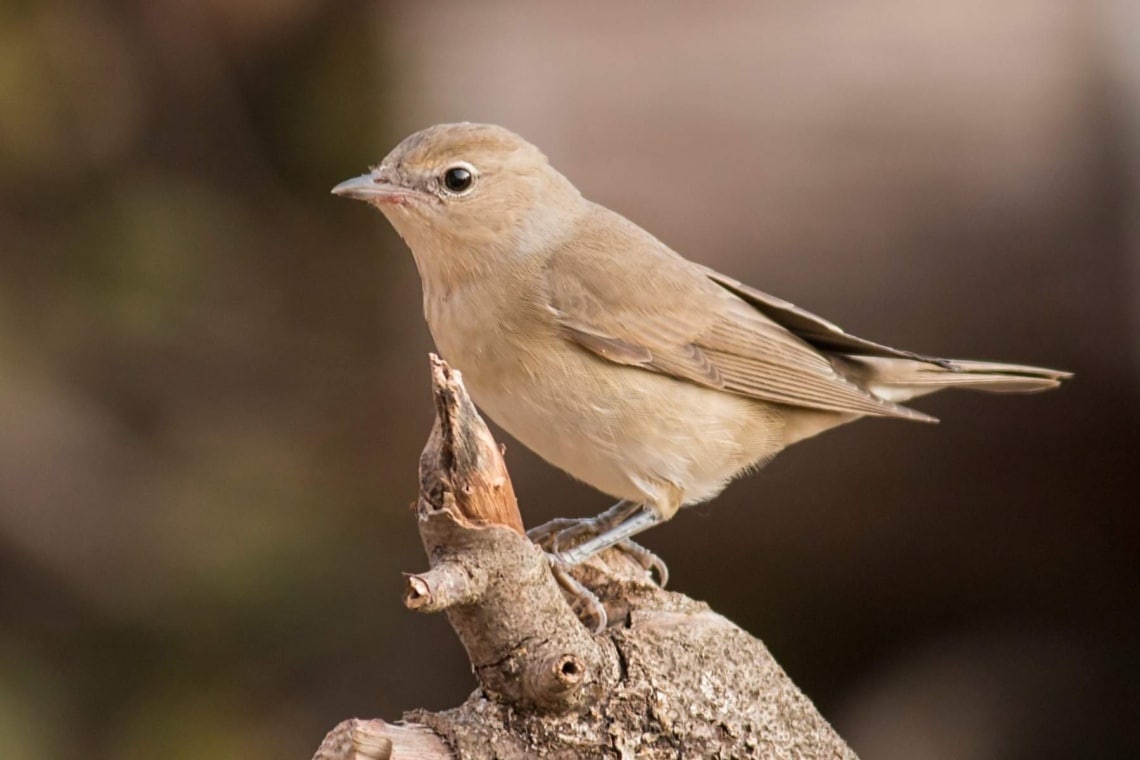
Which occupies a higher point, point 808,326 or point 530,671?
point 808,326

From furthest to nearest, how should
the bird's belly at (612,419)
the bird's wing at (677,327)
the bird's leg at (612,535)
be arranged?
the bird's wing at (677,327)
the bird's belly at (612,419)
the bird's leg at (612,535)

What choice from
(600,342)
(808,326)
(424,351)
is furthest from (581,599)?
(424,351)

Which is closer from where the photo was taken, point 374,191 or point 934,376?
point 374,191

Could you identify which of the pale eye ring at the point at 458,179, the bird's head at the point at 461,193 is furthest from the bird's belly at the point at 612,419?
the pale eye ring at the point at 458,179

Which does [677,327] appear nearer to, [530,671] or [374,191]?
[374,191]

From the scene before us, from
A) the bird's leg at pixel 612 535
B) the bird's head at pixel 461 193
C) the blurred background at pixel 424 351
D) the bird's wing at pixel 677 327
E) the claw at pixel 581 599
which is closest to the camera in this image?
the claw at pixel 581 599

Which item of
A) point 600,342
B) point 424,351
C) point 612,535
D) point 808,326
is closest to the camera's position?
point 612,535

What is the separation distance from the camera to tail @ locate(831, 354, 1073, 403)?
14.0 feet

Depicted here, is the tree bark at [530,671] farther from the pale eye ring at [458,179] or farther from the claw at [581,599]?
the pale eye ring at [458,179]

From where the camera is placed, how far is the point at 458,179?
3.88 metres

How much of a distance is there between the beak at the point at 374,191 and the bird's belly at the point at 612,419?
0.48 metres

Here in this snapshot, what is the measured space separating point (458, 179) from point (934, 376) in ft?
5.39

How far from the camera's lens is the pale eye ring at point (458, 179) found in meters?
3.85

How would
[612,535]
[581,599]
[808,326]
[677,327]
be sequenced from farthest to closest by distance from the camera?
[808,326] → [677,327] → [612,535] → [581,599]
